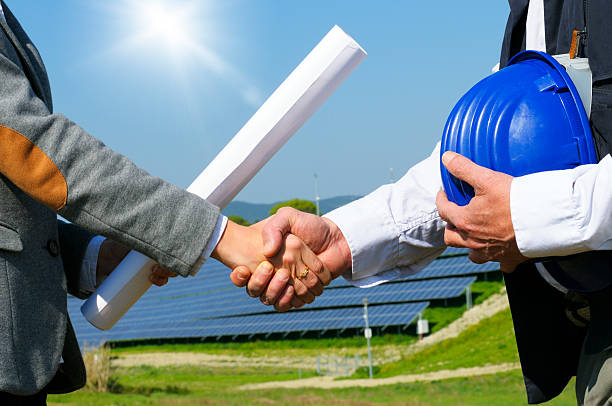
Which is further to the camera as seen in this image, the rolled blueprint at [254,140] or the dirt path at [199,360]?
the dirt path at [199,360]

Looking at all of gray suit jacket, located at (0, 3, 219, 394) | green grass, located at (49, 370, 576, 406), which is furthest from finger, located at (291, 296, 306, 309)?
green grass, located at (49, 370, 576, 406)

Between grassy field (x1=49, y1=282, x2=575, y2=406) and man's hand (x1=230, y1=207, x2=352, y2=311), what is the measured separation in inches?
318

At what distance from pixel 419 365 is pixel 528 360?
17.3 meters

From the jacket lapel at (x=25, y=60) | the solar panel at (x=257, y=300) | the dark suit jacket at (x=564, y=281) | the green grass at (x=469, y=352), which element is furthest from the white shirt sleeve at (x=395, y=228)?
the solar panel at (x=257, y=300)

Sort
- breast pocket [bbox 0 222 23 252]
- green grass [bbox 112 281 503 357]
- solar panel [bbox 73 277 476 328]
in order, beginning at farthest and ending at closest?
1. solar panel [bbox 73 277 476 328]
2. green grass [bbox 112 281 503 357]
3. breast pocket [bbox 0 222 23 252]

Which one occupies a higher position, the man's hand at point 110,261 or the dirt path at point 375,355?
the man's hand at point 110,261

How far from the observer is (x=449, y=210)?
2.02 metres

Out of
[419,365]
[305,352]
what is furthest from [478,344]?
[305,352]

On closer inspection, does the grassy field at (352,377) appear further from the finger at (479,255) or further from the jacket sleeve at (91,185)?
the jacket sleeve at (91,185)

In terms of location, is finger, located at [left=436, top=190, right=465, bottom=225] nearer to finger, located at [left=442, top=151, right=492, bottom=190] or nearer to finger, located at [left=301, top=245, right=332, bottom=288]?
finger, located at [left=442, top=151, right=492, bottom=190]

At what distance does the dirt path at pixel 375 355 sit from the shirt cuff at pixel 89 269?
1842 centimetres

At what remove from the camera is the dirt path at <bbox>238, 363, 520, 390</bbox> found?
15734mm

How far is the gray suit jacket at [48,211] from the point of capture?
182 centimetres

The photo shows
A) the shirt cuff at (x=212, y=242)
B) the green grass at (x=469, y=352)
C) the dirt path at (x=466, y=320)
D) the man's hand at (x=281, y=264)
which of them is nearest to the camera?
the shirt cuff at (x=212, y=242)
